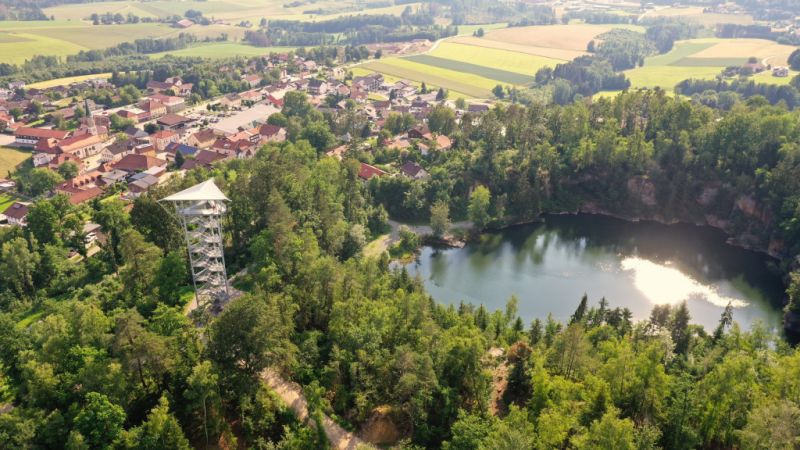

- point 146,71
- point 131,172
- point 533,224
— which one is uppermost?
point 146,71

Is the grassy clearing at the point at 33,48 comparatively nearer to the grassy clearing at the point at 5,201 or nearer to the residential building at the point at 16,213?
the grassy clearing at the point at 5,201

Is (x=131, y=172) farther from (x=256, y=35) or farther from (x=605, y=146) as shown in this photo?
(x=256, y=35)

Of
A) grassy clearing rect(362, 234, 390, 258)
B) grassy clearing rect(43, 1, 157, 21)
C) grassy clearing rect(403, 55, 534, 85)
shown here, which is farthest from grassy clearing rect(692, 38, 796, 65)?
grassy clearing rect(43, 1, 157, 21)

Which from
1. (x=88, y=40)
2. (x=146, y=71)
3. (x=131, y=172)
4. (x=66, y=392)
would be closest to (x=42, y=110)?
(x=146, y=71)

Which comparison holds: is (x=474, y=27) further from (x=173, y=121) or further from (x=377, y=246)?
(x=377, y=246)

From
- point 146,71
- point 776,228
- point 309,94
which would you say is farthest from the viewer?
point 146,71

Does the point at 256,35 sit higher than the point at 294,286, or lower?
higher

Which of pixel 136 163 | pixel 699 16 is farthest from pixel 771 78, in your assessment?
pixel 136 163
